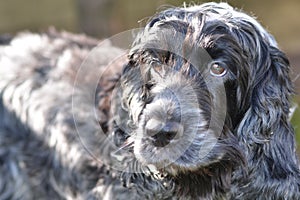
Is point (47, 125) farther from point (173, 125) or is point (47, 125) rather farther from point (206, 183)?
point (173, 125)

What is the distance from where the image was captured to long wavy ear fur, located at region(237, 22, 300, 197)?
4.70m

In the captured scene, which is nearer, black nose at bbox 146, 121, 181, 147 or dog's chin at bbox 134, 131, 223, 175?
black nose at bbox 146, 121, 181, 147

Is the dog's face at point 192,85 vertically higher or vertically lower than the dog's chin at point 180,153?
higher

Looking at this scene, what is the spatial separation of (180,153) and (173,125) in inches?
7.5

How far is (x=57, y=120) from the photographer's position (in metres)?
5.66

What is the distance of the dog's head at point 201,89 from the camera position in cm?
430

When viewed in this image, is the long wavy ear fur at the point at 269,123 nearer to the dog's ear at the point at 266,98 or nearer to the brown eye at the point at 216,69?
the dog's ear at the point at 266,98

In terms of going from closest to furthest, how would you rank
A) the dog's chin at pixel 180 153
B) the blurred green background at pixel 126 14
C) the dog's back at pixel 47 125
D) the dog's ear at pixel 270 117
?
the dog's chin at pixel 180 153 < the dog's ear at pixel 270 117 < the dog's back at pixel 47 125 < the blurred green background at pixel 126 14

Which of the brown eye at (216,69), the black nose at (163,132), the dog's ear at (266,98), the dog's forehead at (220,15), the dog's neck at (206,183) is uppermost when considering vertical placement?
the dog's forehead at (220,15)

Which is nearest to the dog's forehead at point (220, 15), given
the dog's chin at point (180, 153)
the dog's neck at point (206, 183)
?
the dog's chin at point (180, 153)

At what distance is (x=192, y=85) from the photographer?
4430 mm

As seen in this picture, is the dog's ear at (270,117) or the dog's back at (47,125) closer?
the dog's ear at (270,117)

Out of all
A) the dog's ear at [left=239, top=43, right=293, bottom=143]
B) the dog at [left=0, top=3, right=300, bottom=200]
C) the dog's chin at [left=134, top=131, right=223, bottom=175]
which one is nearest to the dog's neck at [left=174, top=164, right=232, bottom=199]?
the dog at [left=0, top=3, right=300, bottom=200]

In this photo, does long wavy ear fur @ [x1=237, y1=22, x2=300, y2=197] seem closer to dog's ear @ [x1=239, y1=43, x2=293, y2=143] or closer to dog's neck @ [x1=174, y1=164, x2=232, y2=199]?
dog's ear @ [x1=239, y1=43, x2=293, y2=143]
